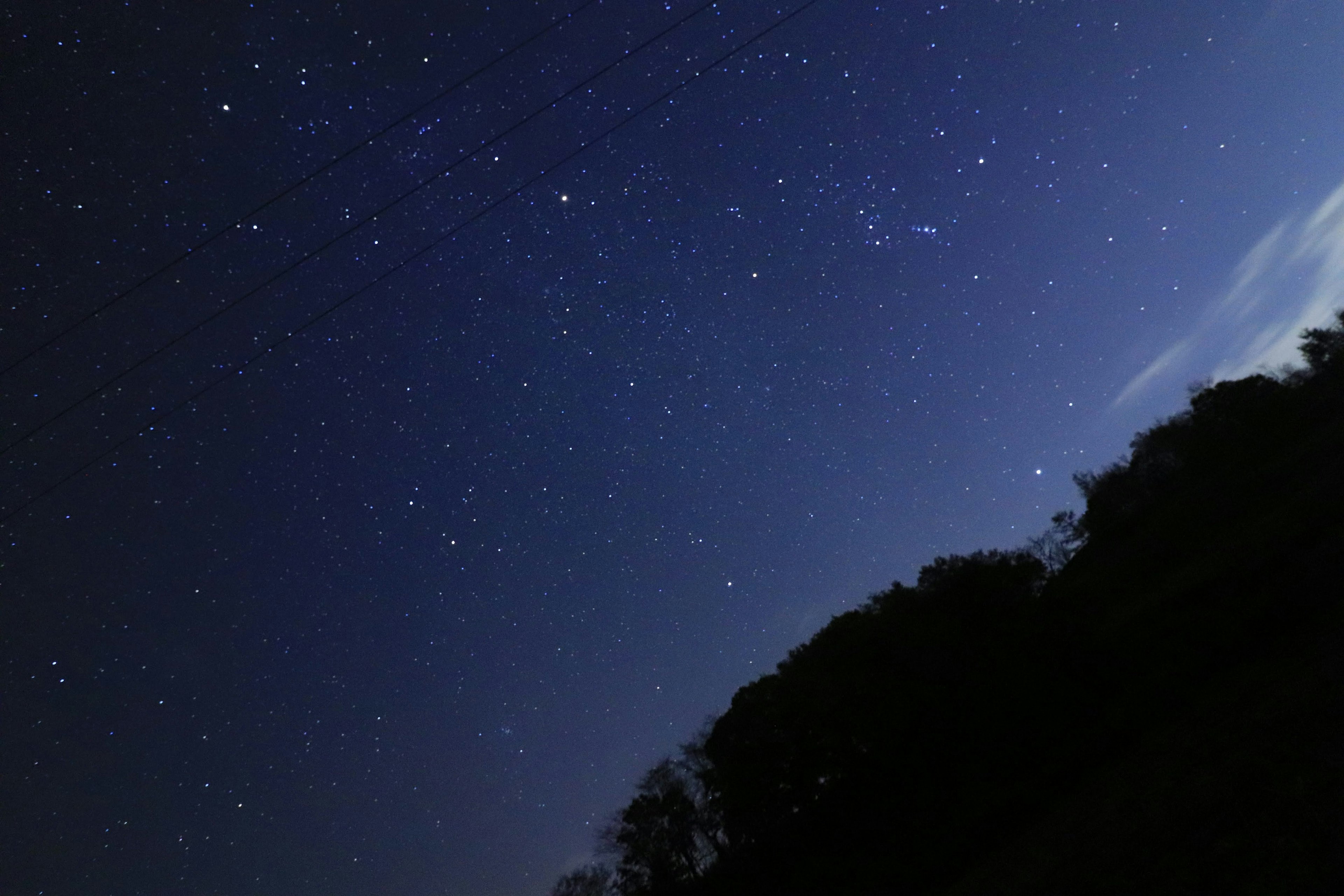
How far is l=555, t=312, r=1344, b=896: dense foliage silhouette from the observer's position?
11180mm

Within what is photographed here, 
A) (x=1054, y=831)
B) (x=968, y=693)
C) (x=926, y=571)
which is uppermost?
(x=926, y=571)

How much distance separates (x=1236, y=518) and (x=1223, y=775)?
2391 cm

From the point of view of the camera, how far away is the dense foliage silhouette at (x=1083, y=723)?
11180 millimetres

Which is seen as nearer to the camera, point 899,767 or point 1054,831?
point 1054,831

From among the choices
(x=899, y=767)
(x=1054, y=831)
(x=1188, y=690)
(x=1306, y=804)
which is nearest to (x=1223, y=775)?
(x=1306, y=804)

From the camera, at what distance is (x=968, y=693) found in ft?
82.4

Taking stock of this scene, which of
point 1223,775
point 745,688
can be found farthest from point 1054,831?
point 745,688

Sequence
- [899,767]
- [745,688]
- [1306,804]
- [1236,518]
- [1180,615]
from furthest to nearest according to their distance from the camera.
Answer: [745,688] → [1236,518] → [899,767] → [1180,615] → [1306,804]

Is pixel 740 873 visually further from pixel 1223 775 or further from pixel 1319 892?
pixel 1319 892

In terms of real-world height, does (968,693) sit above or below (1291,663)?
above

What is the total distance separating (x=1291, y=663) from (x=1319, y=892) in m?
10.2

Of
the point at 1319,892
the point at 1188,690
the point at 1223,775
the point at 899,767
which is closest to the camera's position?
the point at 1319,892

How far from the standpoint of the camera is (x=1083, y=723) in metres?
21.2

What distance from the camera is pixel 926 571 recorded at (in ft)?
105
